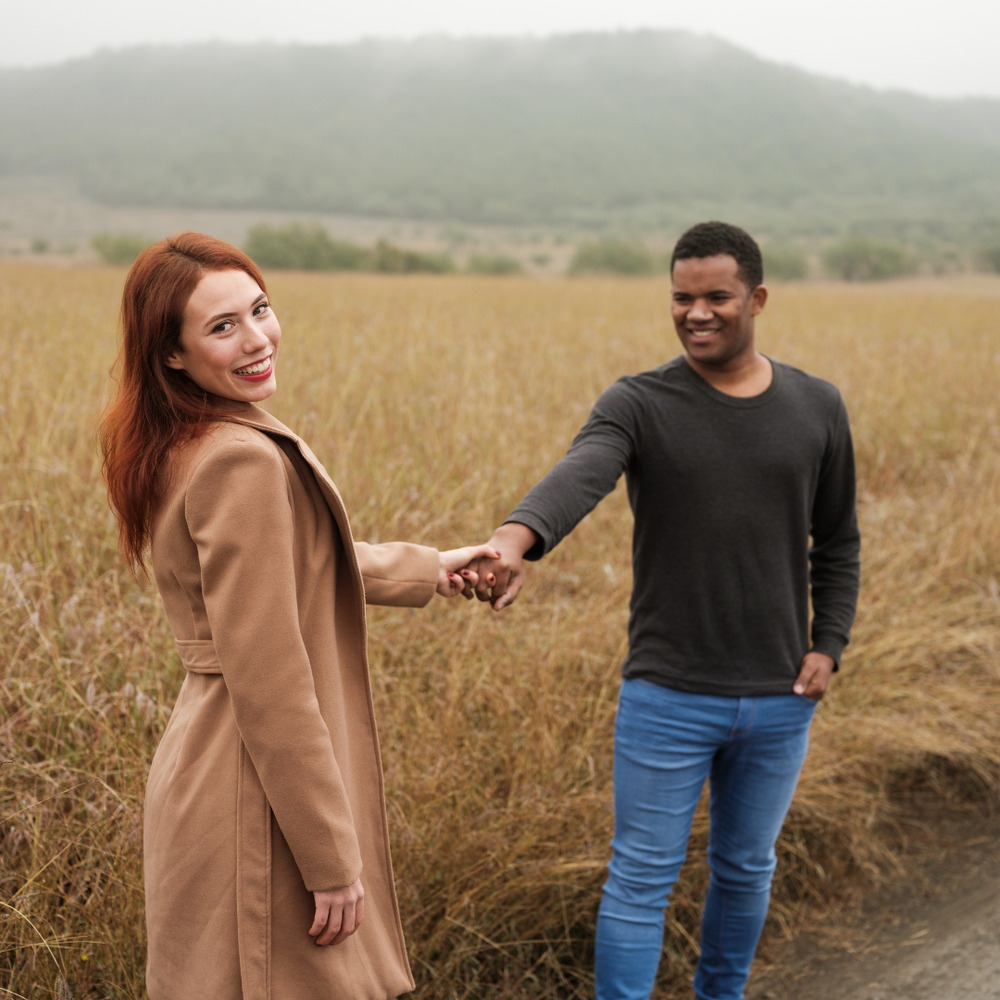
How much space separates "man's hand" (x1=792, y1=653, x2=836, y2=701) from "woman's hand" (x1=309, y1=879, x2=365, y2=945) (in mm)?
1076

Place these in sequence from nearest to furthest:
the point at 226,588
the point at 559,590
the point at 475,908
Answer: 1. the point at 226,588
2. the point at 475,908
3. the point at 559,590

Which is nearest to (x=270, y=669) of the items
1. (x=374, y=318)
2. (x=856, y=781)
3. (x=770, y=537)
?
(x=770, y=537)

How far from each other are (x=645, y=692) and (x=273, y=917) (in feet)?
3.05

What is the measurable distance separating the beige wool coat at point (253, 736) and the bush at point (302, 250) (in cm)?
3272

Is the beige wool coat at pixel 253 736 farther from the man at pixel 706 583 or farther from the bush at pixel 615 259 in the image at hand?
the bush at pixel 615 259

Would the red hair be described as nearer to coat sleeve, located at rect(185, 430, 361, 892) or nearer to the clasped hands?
coat sleeve, located at rect(185, 430, 361, 892)

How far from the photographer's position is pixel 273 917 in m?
1.20

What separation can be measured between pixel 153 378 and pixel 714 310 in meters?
1.15

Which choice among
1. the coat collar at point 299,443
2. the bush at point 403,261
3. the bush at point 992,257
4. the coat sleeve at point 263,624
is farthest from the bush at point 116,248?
the bush at point 992,257

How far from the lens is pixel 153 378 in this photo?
1.19 metres

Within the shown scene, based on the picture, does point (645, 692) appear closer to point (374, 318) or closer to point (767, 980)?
point (767, 980)

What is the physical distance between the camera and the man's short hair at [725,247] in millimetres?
1836

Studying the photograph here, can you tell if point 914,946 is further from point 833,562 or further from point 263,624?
point 263,624

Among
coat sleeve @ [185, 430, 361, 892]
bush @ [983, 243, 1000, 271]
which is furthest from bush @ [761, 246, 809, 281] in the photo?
coat sleeve @ [185, 430, 361, 892]
